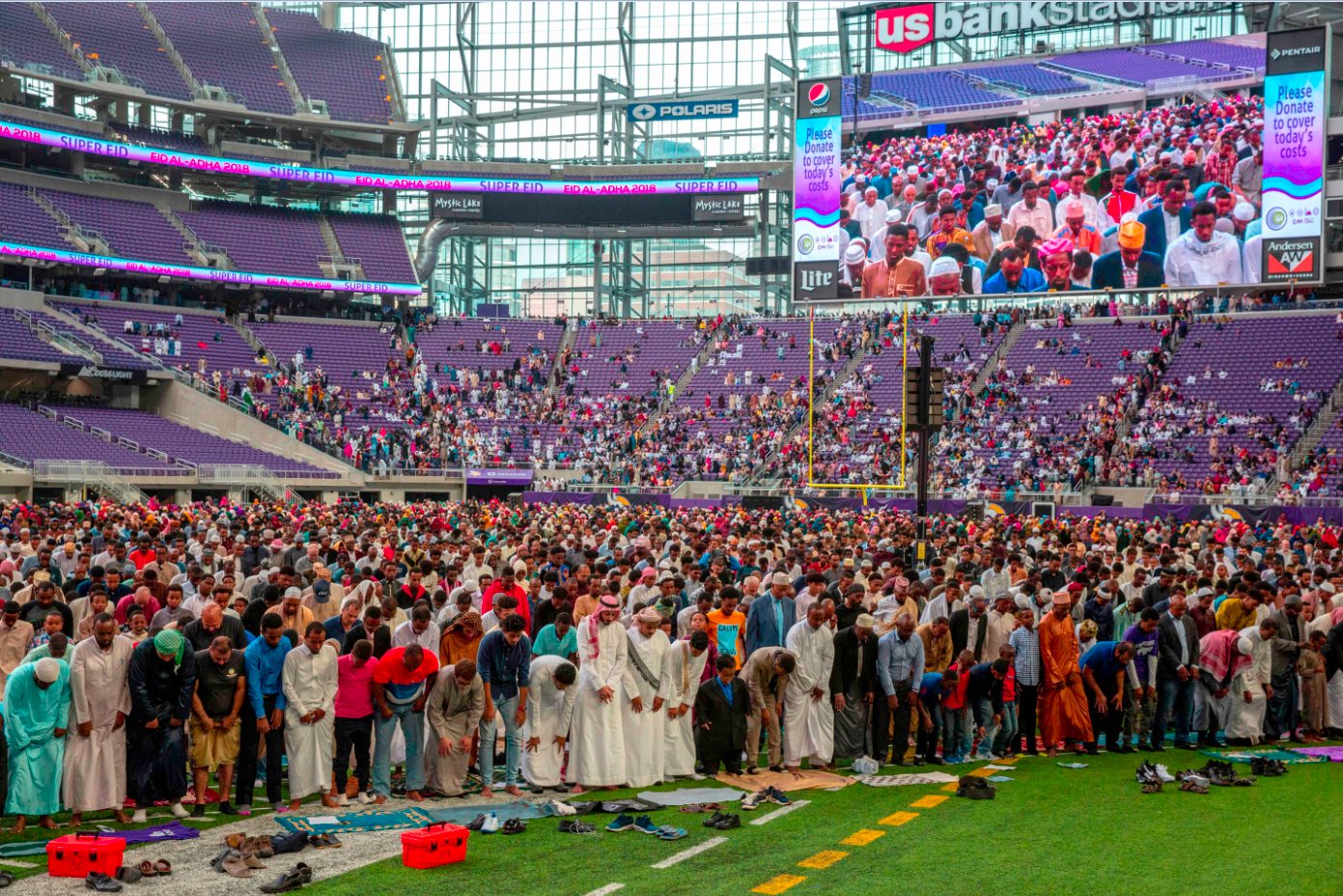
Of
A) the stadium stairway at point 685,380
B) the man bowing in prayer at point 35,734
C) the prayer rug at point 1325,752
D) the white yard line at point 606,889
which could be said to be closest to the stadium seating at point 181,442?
the stadium stairway at point 685,380

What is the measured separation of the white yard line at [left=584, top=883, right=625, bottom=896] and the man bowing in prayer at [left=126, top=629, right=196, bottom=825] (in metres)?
3.62

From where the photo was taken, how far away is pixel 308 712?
1046cm

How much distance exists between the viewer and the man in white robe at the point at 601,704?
11.3 meters

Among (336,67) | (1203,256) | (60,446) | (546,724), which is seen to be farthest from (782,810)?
(336,67)

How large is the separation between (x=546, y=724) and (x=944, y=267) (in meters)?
33.0

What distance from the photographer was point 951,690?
12.4m

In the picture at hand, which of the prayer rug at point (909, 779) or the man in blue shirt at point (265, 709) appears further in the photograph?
the prayer rug at point (909, 779)

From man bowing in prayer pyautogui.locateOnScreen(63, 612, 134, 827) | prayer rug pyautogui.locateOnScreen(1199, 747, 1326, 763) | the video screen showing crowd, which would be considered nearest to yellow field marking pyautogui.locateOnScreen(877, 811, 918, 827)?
prayer rug pyautogui.locateOnScreen(1199, 747, 1326, 763)

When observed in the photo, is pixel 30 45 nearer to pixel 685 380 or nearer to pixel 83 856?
pixel 685 380

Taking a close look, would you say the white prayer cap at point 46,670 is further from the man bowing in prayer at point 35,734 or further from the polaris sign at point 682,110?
the polaris sign at point 682,110

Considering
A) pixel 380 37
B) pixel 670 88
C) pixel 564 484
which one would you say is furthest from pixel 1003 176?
pixel 380 37

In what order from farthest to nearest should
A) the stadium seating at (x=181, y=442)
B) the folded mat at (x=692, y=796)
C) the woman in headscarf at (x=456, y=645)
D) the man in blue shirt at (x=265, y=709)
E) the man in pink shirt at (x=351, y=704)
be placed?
the stadium seating at (x=181, y=442)
the woman in headscarf at (x=456, y=645)
the folded mat at (x=692, y=796)
the man in pink shirt at (x=351, y=704)
the man in blue shirt at (x=265, y=709)

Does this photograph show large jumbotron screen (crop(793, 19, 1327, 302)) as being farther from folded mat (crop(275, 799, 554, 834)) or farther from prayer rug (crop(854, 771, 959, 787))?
folded mat (crop(275, 799, 554, 834))

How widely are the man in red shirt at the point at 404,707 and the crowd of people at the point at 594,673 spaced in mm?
22
